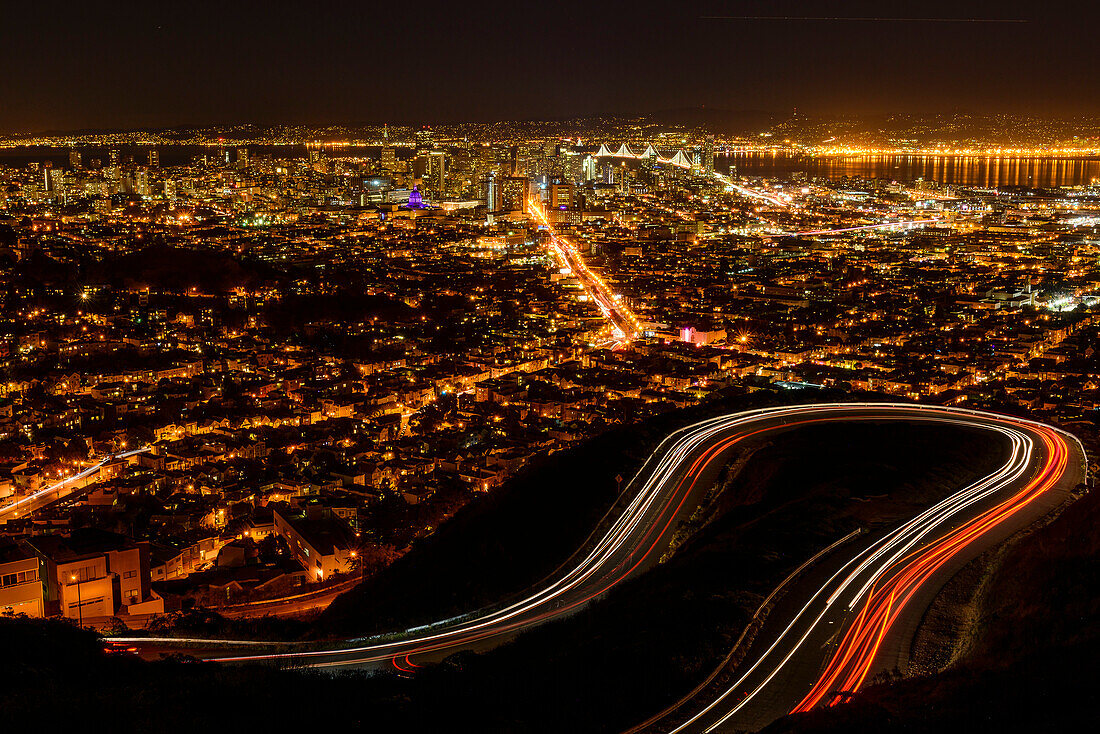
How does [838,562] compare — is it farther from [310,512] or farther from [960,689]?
[310,512]

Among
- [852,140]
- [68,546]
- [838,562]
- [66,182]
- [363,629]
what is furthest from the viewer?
[852,140]

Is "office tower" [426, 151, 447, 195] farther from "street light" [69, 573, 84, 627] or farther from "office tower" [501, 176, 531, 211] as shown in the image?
"street light" [69, 573, 84, 627]

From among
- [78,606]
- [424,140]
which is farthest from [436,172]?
[78,606]

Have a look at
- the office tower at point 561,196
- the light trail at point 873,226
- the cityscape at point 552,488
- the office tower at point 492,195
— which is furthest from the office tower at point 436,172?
the cityscape at point 552,488

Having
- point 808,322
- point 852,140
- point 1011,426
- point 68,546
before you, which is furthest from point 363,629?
point 852,140

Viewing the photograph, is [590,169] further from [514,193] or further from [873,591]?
[873,591]

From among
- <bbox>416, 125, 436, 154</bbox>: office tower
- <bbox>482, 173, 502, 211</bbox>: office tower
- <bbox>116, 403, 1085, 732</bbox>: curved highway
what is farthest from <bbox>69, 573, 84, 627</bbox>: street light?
<bbox>416, 125, 436, 154</bbox>: office tower

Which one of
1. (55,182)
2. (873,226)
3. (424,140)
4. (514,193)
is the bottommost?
(873,226)
